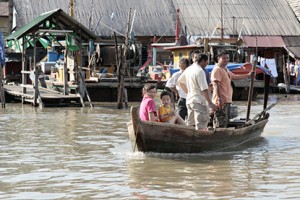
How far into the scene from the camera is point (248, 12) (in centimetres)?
3919

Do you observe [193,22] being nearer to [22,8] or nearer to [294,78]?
[294,78]

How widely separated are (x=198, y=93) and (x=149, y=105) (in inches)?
30.2

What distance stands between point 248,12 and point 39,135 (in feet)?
88.7

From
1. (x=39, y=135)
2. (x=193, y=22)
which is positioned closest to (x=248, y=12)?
(x=193, y=22)

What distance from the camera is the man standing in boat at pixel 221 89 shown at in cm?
1140

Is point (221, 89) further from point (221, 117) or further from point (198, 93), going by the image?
point (198, 93)

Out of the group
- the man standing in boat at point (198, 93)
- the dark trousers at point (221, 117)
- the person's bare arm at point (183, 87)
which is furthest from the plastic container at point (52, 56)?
the man standing in boat at point (198, 93)

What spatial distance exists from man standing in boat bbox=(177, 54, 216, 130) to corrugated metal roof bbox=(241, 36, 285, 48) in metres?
26.3

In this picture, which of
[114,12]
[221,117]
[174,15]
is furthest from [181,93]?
[174,15]

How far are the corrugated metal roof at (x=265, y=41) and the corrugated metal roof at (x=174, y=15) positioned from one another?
0.43 m

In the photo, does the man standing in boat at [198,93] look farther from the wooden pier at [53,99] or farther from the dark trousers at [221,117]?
the wooden pier at [53,99]

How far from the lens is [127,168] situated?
31.8ft

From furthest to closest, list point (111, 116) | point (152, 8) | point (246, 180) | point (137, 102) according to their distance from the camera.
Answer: point (152, 8), point (137, 102), point (111, 116), point (246, 180)

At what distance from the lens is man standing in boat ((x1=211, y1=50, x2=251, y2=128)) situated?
1140cm
